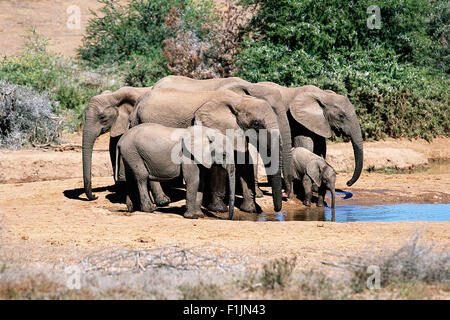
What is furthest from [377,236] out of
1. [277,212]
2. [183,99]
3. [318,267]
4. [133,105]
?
[133,105]

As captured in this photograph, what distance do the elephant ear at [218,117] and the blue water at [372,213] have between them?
5.07ft

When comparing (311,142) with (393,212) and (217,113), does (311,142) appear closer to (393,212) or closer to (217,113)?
(393,212)

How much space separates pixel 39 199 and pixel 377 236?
649cm

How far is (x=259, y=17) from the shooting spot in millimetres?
21828

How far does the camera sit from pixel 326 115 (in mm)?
13312

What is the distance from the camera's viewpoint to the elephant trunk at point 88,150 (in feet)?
39.1

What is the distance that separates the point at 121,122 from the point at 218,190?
2.57 meters

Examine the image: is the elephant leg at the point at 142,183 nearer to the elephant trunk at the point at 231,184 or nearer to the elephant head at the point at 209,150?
the elephant head at the point at 209,150

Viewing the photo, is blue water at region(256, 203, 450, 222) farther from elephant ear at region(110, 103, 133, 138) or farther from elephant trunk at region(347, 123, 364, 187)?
elephant ear at region(110, 103, 133, 138)

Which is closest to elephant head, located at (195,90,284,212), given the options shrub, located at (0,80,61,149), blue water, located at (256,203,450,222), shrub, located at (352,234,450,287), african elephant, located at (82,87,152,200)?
blue water, located at (256,203,450,222)
